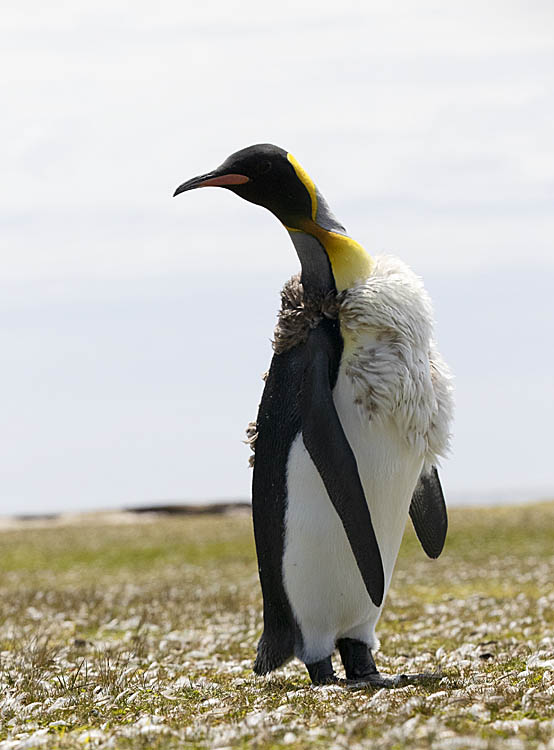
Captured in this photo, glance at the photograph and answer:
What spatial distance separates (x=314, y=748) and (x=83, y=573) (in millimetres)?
22796

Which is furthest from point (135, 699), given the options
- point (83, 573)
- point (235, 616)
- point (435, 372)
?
point (83, 573)

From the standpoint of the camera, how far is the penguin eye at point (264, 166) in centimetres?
854

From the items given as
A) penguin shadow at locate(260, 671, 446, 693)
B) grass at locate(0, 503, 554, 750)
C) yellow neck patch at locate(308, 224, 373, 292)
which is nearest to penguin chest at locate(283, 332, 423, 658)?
penguin shadow at locate(260, 671, 446, 693)

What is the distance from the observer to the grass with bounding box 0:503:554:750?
577 centimetres

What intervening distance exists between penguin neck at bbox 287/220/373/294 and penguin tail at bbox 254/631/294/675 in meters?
3.14

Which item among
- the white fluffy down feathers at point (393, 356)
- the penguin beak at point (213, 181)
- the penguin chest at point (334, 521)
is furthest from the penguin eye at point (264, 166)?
the penguin chest at point (334, 521)

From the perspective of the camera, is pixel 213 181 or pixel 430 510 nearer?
pixel 213 181

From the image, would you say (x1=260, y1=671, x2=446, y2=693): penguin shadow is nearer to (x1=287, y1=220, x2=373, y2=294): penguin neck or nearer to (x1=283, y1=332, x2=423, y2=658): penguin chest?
(x1=283, y1=332, x2=423, y2=658): penguin chest

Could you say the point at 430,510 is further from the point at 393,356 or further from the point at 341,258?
the point at 341,258

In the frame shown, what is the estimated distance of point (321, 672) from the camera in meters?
8.20

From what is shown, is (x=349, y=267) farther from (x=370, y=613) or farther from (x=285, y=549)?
(x=370, y=613)

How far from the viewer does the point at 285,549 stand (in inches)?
327

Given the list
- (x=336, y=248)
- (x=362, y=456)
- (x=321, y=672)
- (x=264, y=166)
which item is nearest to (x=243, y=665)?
(x=321, y=672)

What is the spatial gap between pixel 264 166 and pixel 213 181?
1.61ft
